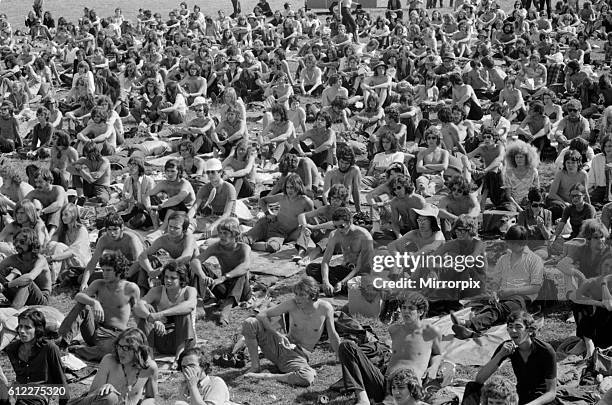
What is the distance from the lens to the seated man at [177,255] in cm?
1146

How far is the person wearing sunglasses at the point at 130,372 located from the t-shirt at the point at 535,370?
299 cm

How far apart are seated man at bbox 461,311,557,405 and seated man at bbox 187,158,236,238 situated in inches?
241

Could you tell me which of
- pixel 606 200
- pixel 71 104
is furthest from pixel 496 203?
pixel 71 104

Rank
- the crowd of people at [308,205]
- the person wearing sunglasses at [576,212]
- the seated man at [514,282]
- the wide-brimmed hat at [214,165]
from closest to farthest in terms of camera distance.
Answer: the crowd of people at [308,205] → the seated man at [514,282] → the person wearing sunglasses at [576,212] → the wide-brimmed hat at [214,165]

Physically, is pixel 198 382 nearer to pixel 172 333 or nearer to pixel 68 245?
pixel 172 333

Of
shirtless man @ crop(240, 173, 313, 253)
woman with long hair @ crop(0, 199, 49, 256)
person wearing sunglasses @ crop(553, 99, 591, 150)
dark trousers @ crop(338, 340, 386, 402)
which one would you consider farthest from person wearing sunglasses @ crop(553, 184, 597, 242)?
woman with long hair @ crop(0, 199, 49, 256)

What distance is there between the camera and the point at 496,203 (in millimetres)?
14094

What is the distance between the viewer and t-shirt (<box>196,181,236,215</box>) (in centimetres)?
1418

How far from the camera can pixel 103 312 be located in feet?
34.1

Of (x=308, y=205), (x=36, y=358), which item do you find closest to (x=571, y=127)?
(x=308, y=205)

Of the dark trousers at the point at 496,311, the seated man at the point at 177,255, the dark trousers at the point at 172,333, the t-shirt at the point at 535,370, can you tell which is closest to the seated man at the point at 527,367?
the t-shirt at the point at 535,370

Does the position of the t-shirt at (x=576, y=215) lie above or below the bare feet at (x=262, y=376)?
above

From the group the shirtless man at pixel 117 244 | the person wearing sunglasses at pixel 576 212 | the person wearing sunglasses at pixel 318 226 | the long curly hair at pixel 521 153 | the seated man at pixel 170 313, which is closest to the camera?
the seated man at pixel 170 313

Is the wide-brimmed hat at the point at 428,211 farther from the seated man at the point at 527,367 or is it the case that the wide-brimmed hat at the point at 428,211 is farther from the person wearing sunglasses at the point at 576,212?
the seated man at the point at 527,367
